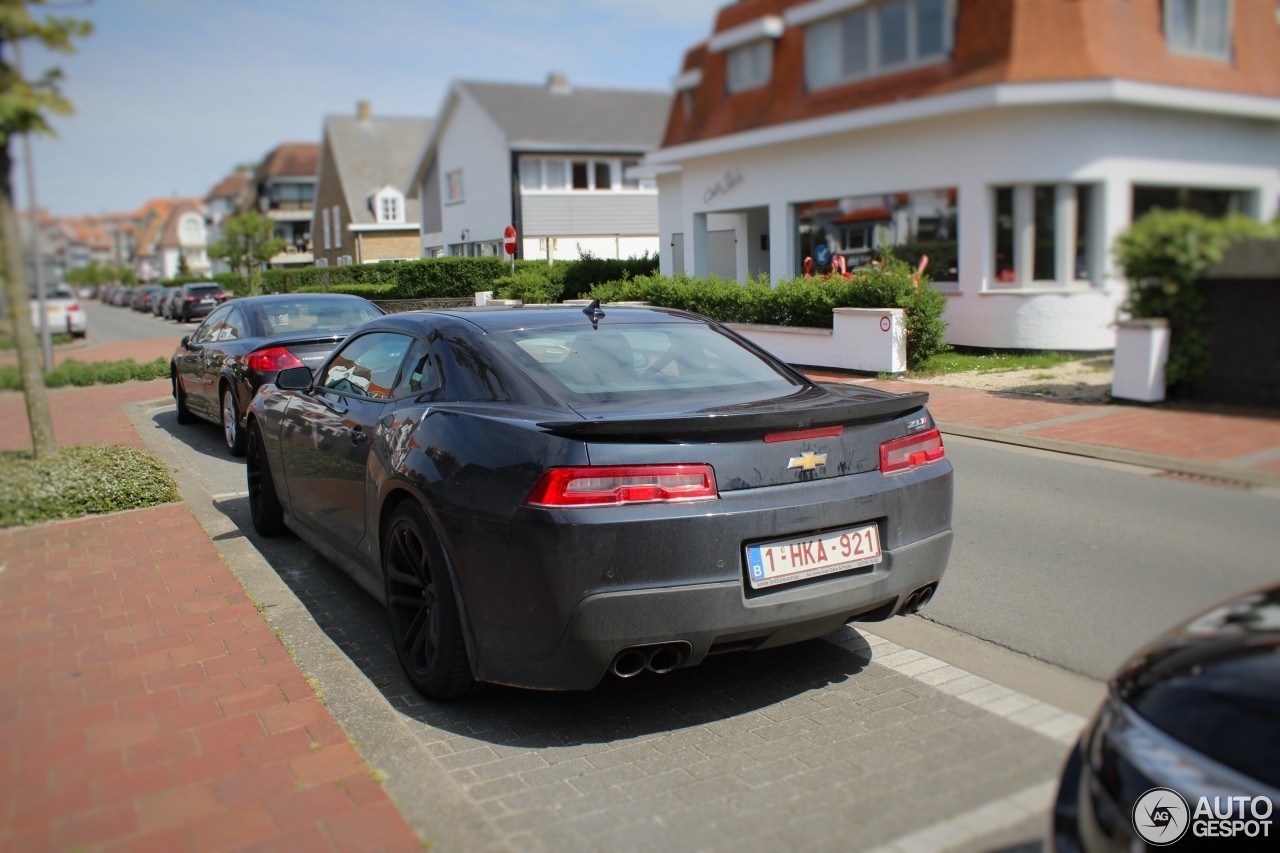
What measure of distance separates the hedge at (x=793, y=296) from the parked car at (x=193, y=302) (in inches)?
1287

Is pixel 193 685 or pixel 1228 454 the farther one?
pixel 193 685

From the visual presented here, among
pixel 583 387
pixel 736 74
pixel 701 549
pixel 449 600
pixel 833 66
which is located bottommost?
pixel 449 600

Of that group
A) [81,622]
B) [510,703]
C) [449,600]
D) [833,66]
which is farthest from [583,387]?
[833,66]

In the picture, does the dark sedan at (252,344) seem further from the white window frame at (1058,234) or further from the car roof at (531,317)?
the white window frame at (1058,234)

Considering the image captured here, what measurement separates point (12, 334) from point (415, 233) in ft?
178

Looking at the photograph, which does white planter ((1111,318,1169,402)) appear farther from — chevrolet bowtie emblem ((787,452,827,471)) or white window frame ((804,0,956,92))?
chevrolet bowtie emblem ((787,452,827,471))

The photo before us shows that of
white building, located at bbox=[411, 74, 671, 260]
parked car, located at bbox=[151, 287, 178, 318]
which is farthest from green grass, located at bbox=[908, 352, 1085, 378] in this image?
parked car, located at bbox=[151, 287, 178, 318]

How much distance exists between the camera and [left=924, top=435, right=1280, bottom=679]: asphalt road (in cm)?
160

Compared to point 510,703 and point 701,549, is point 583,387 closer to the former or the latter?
point 701,549

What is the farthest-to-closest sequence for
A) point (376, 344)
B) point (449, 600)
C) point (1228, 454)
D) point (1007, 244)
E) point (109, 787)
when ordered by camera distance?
point (376, 344) < point (449, 600) < point (109, 787) < point (1007, 244) < point (1228, 454)

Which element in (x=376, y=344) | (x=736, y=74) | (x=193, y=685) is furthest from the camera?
(x=736, y=74)

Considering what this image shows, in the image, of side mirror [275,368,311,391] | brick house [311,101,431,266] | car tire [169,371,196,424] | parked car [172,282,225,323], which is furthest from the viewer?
brick house [311,101,431,266]

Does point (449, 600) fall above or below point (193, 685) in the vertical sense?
above

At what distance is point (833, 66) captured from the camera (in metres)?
6.86
